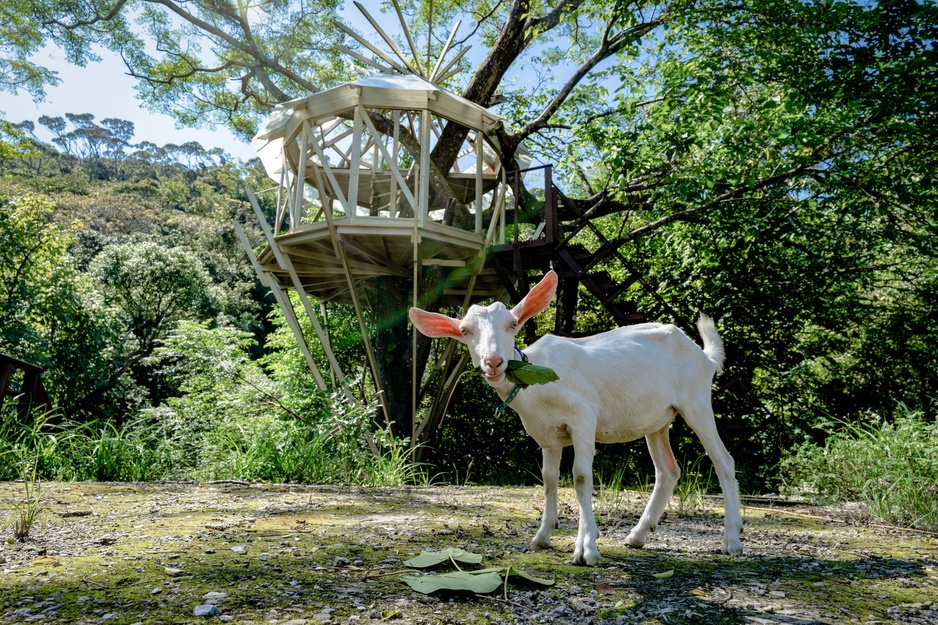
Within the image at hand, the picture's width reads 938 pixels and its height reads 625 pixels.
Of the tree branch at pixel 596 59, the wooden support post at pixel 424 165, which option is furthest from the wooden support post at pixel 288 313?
the tree branch at pixel 596 59

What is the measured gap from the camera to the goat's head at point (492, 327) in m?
3.03

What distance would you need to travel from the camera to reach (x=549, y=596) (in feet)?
8.27

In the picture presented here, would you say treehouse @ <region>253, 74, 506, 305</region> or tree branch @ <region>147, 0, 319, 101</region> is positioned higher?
tree branch @ <region>147, 0, 319, 101</region>

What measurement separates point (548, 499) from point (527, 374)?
3.10 ft

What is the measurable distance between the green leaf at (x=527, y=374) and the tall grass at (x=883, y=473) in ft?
13.2

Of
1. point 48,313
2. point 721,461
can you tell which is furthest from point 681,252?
point 48,313

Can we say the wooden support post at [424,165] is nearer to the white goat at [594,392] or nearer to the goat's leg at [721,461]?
the white goat at [594,392]

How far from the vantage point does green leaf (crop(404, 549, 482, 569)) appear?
2.80 m

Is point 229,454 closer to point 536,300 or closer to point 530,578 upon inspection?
point 536,300

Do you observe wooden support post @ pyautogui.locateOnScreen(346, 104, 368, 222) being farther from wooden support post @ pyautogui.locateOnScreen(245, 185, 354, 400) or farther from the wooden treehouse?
wooden support post @ pyautogui.locateOnScreen(245, 185, 354, 400)

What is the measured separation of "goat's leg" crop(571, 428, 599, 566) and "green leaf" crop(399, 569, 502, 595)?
625mm

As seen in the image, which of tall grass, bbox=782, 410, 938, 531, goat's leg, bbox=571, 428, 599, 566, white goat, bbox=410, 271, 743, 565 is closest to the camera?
goat's leg, bbox=571, 428, 599, 566

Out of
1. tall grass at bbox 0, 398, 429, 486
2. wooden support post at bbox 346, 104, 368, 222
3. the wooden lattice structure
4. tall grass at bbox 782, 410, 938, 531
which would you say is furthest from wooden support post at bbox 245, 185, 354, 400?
tall grass at bbox 782, 410, 938, 531

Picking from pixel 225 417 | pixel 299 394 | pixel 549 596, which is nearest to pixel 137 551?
pixel 549 596
